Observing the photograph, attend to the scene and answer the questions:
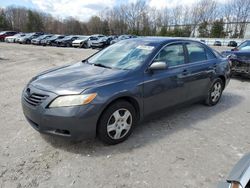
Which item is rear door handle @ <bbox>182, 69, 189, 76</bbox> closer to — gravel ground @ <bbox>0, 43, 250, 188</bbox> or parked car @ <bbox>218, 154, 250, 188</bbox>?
gravel ground @ <bbox>0, 43, 250, 188</bbox>

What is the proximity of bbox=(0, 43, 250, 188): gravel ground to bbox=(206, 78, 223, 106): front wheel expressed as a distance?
0.70m

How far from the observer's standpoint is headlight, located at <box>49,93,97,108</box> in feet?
9.57

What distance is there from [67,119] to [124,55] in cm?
164

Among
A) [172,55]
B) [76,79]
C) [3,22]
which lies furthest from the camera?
[3,22]

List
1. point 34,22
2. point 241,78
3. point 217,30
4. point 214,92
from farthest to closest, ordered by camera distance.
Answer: point 34,22 → point 217,30 → point 241,78 → point 214,92

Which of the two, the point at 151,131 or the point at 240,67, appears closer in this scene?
the point at 151,131

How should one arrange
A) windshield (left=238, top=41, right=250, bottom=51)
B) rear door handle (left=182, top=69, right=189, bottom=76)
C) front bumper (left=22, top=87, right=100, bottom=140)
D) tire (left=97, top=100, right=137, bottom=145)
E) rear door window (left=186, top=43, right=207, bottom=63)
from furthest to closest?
1. windshield (left=238, top=41, right=250, bottom=51)
2. rear door window (left=186, top=43, right=207, bottom=63)
3. rear door handle (left=182, top=69, right=189, bottom=76)
4. tire (left=97, top=100, right=137, bottom=145)
5. front bumper (left=22, top=87, right=100, bottom=140)

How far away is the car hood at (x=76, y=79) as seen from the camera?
9.93 ft

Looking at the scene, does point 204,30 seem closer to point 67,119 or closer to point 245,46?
point 245,46

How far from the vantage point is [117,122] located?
332cm

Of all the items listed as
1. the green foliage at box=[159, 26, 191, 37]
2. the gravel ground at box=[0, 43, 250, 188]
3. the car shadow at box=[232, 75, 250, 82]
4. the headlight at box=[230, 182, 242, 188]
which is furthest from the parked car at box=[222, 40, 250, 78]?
the green foliage at box=[159, 26, 191, 37]

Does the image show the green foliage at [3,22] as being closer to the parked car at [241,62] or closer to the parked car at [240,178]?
the parked car at [241,62]

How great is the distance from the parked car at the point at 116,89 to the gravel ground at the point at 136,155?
337 millimetres

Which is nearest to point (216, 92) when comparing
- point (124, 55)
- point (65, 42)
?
point (124, 55)
